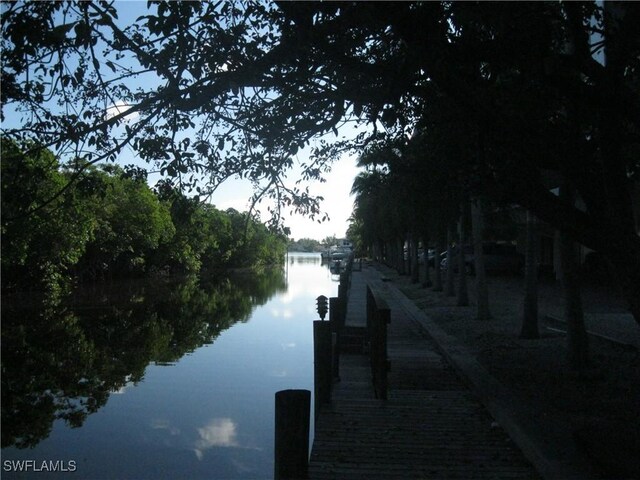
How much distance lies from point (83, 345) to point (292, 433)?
41.9 feet

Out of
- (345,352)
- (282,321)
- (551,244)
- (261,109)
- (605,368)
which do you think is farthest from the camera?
(551,244)

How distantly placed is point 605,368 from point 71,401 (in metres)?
8.70

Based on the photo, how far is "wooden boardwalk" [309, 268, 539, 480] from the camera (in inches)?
206

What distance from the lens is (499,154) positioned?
22.7 feet

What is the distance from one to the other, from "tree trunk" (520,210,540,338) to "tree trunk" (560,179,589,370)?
8.93 feet

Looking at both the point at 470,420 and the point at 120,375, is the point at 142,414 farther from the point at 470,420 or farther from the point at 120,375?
the point at 470,420

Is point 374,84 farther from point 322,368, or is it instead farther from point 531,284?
point 531,284

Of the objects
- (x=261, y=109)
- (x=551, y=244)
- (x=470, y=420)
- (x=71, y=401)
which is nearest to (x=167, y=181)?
(x=261, y=109)

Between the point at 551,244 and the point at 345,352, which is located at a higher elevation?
the point at 551,244

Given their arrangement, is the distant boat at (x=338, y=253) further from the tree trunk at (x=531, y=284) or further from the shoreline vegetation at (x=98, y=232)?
the tree trunk at (x=531, y=284)

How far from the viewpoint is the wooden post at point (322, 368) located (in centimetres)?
732

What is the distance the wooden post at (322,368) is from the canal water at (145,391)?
3.38ft

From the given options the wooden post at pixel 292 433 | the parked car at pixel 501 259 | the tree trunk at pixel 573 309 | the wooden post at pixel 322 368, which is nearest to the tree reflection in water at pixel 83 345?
the wooden post at pixel 322 368

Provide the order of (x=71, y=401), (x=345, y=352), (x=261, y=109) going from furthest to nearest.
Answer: (x=345, y=352) < (x=71, y=401) < (x=261, y=109)
